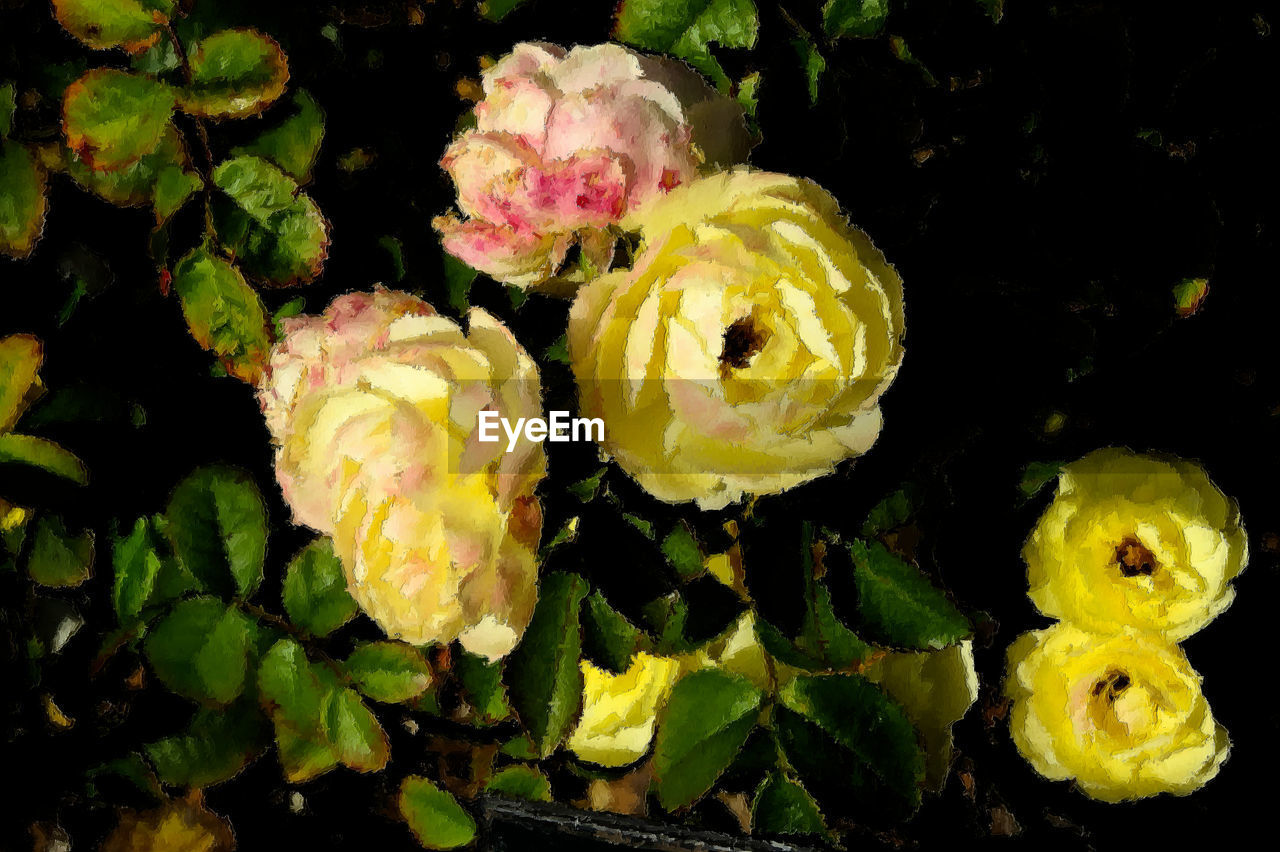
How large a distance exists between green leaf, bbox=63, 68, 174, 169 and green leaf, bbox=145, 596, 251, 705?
289 mm

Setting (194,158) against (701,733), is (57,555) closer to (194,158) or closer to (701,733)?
(194,158)

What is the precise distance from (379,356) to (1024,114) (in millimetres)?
342

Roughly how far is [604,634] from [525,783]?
278 mm

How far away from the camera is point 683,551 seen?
443 millimetres

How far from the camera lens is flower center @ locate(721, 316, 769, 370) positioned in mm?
353

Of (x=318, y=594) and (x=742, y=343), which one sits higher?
(x=742, y=343)

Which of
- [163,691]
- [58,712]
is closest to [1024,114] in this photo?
[163,691]

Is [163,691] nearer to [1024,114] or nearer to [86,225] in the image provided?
[86,225]

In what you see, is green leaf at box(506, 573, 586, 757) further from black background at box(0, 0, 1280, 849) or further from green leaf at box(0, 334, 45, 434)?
green leaf at box(0, 334, 45, 434)

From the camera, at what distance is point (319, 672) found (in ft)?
1.91

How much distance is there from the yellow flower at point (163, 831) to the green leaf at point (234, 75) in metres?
0.53

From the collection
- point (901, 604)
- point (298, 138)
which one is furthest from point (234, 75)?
point (901, 604)

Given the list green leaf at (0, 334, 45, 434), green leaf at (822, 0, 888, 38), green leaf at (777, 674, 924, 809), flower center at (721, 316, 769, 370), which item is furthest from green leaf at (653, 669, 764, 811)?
green leaf at (0, 334, 45, 434)

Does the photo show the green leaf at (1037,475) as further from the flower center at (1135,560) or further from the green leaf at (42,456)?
the green leaf at (42,456)
